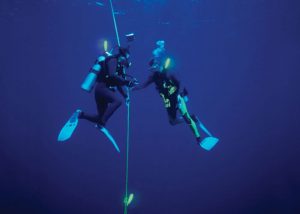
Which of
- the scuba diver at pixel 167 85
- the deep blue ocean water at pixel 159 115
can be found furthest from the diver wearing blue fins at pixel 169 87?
the deep blue ocean water at pixel 159 115

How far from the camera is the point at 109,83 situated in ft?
19.0

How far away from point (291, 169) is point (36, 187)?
16.6 metres

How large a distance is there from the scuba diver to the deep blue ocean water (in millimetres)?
10966

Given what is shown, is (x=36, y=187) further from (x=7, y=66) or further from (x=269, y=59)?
(x=269, y=59)

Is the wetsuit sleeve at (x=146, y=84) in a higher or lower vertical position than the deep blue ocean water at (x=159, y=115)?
higher

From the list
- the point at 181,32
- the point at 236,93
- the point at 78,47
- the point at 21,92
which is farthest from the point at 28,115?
the point at 236,93

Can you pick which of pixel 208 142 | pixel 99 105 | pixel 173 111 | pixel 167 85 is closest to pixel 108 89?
pixel 99 105

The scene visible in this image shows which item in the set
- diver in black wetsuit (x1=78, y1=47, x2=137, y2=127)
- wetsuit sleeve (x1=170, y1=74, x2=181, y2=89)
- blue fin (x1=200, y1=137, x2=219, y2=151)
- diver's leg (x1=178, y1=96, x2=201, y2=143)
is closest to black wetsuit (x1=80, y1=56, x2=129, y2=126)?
diver in black wetsuit (x1=78, y1=47, x2=137, y2=127)

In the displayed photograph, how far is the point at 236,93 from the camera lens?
2425 cm

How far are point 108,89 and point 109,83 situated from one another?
166 mm

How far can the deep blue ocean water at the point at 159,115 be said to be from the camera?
692 inches

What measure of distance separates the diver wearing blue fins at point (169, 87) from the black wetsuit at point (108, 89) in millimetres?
433

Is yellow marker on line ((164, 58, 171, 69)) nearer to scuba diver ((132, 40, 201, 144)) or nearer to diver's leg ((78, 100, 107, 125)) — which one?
scuba diver ((132, 40, 201, 144))

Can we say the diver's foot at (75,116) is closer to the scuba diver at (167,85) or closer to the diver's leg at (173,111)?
the scuba diver at (167,85)
